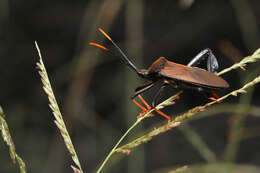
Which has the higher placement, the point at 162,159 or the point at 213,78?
the point at 213,78

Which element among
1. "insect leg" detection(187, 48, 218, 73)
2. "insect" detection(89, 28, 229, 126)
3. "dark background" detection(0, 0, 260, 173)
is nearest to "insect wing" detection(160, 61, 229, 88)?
"insect" detection(89, 28, 229, 126)

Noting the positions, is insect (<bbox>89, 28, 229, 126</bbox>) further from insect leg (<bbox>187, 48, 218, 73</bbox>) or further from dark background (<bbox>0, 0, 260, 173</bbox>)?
dark background (<bbox>0, 0, 260, 173</bbox>)

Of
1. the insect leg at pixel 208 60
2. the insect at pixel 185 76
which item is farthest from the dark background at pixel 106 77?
the insect at pixel 185 76

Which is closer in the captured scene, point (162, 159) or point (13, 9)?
point (162, 159)

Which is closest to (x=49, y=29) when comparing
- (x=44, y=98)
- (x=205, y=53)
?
(x=44, y=98)

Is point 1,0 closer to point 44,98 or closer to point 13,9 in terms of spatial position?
point 13,9

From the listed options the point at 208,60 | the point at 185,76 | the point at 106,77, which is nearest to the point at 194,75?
the point at 185,76

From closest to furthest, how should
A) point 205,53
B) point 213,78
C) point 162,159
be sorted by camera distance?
point 213,78 < point 205,53 < point 162,159
